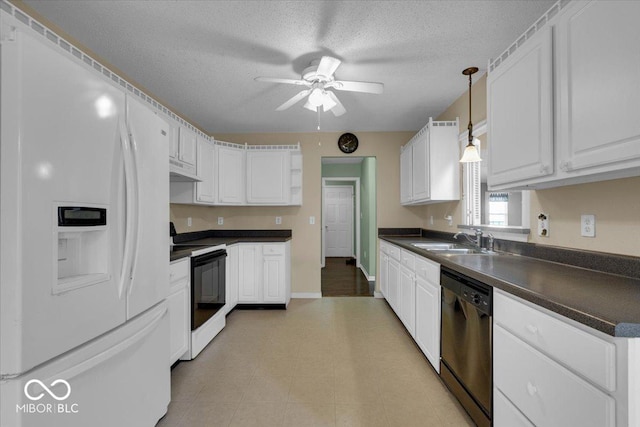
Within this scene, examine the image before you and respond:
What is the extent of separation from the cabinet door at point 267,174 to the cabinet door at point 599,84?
3127mm

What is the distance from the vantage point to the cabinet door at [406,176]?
12.2 feet

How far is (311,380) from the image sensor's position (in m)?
2.12

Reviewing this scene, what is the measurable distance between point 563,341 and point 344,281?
4426 millimetres

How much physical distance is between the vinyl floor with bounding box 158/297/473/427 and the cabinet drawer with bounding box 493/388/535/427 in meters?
0.40

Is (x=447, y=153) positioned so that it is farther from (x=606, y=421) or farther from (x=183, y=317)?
(x=183, y=317)

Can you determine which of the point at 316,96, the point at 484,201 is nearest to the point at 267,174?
the point at 316,96

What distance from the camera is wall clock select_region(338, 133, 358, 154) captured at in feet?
14.0

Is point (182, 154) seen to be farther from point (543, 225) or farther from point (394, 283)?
point (543, 225)

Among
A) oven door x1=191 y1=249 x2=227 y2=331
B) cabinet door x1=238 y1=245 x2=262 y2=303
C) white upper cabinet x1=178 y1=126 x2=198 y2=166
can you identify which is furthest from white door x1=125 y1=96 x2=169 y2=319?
cabinet door x1=238 y1=245 x2=262 y2=303

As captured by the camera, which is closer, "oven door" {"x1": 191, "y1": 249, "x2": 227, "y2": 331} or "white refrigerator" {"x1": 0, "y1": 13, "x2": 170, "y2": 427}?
"white refrigerator" {"x1": 0, "y1": 13, "x2": 170, "y2": 427}

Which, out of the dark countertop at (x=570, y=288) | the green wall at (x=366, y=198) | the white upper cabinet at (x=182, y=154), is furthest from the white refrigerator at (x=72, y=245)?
the green wall at (x=366, y=198)

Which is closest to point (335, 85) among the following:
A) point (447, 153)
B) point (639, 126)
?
point (447, 153)

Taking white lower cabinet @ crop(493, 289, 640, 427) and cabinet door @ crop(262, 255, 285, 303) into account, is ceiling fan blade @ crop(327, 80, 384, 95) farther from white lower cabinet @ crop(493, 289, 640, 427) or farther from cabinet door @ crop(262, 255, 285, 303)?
cabinet door @ crop(262, 255, 285, 303)

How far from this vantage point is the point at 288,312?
3.62 metres
